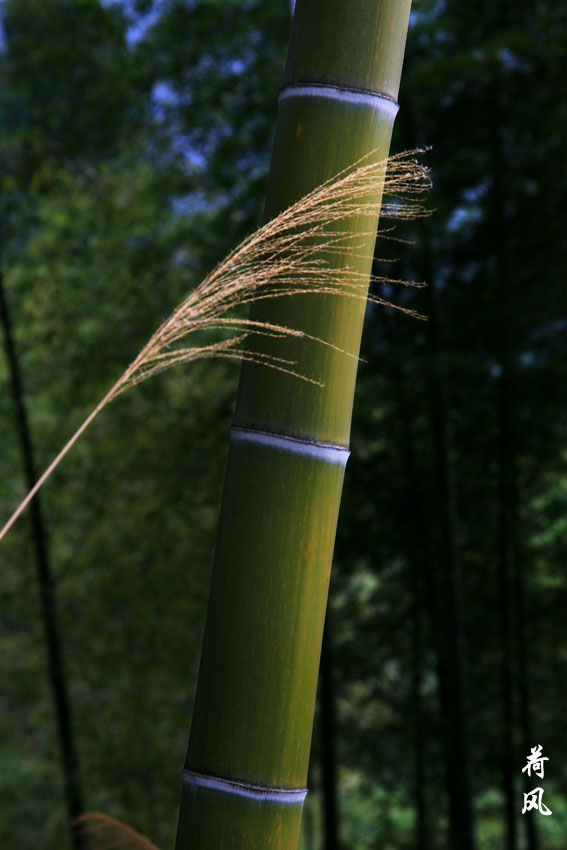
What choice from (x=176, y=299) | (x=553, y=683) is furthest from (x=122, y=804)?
(x=176, y=299)

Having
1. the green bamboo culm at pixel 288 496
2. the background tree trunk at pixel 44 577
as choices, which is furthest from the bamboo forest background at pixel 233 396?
the green bamboo culm at pixel 288 496

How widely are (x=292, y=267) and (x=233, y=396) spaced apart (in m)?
4.23

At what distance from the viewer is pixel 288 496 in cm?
85

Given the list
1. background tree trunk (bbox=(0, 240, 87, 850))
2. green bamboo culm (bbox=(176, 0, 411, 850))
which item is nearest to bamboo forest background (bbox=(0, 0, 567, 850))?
background tree trunk (bbox=(0, 240, 87, 850))

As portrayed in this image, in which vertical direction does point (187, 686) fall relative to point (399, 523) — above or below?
below

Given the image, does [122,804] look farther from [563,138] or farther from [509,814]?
[563,138]

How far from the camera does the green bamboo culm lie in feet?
2.72

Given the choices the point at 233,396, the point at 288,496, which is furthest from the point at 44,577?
the point at 288,496

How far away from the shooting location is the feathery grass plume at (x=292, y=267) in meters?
0.76

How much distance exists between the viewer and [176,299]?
4.79m

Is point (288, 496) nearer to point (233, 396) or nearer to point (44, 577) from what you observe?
point (44, 577)

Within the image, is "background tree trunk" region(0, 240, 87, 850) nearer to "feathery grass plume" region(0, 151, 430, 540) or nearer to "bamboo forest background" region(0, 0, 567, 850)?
"bamboo forest background" region(0, 0, 567, 850)

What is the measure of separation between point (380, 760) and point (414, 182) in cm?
606

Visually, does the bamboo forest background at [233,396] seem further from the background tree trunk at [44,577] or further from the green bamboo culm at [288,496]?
the green bamboo culm at [288,496]
